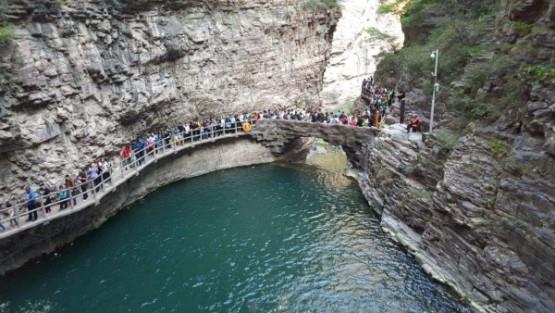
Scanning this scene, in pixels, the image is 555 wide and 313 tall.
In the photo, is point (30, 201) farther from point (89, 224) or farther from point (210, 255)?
point (210, 255)

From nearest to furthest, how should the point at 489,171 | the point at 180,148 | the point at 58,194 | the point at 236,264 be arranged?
the point at 489,171
the point at 236,264
the point at 58,194
the point at 180,148

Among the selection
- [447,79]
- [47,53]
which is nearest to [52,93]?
[47,53]

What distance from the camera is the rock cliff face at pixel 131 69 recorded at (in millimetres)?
20969

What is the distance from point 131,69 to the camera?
2791 centimetres

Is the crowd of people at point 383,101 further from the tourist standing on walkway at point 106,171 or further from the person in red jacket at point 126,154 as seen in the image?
the tourist standing on walkway at point 106,171

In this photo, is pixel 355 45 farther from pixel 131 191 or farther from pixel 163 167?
pixel 131 191

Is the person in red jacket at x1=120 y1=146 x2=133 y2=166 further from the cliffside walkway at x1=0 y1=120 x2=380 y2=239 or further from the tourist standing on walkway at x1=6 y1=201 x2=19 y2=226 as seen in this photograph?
the tourist standing on walkway at x1=6 y1=201 x2=19 y2=226

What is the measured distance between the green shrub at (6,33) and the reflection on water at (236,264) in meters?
10.3

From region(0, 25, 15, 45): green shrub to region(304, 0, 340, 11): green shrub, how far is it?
25.6 m

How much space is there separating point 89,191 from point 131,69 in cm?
950

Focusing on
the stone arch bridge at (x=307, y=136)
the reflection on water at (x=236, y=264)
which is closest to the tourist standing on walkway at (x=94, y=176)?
the reflection on water at (x=236, y=264)

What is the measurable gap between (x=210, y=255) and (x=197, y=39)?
59.2 feet

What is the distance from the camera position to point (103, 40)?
25.7 m

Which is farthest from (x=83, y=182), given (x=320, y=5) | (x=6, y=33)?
(x=320, y=5)
